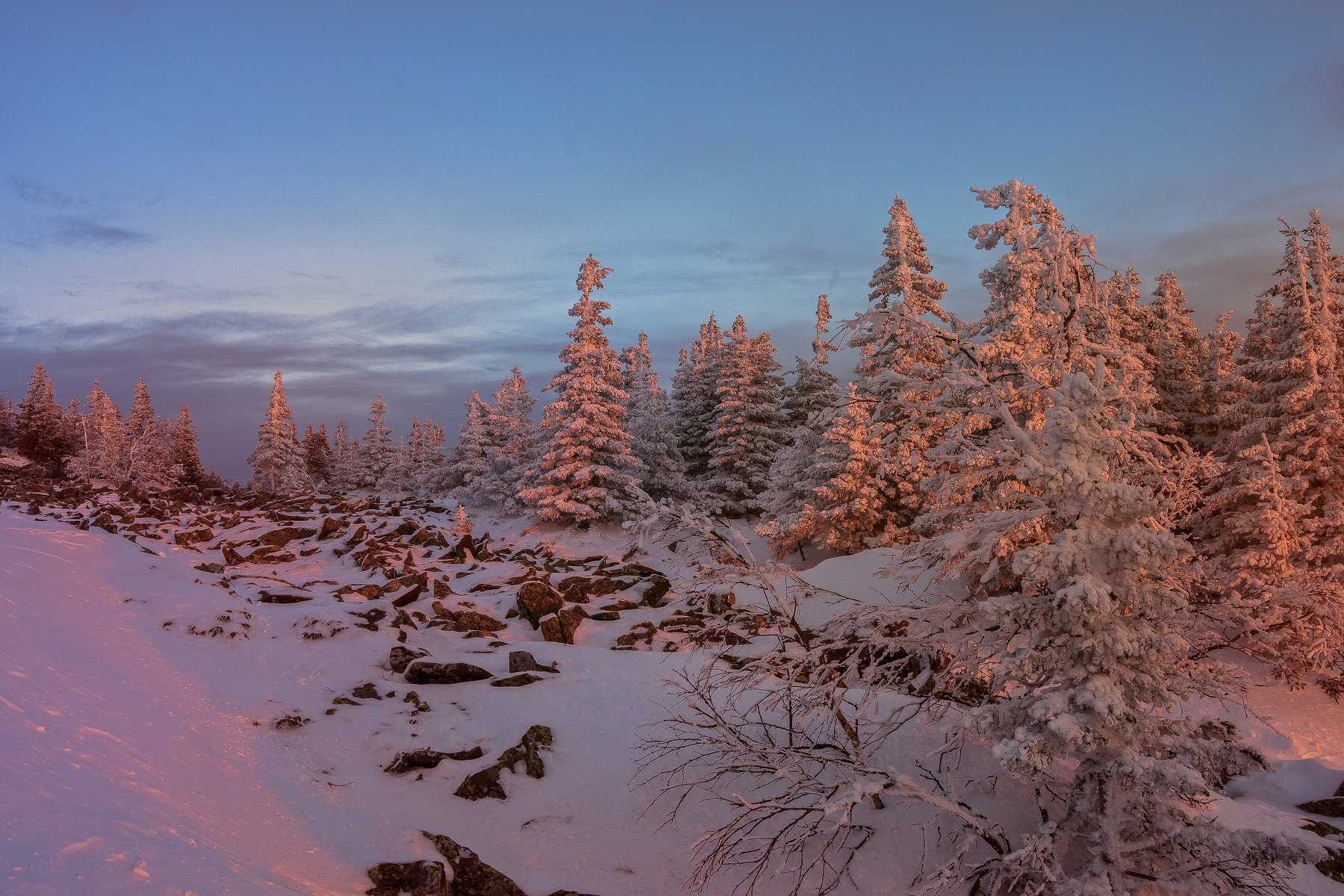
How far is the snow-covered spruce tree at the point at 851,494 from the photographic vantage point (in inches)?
934

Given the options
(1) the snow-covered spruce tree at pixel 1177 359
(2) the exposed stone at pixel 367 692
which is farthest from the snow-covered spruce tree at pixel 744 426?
(2) the exposed stone at pixel 367 692

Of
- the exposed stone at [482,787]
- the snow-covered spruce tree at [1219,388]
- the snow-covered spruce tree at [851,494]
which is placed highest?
the snow-covered spruce tree at [1219,388]

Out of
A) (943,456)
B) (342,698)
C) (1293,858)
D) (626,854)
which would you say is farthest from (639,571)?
(1293,858)

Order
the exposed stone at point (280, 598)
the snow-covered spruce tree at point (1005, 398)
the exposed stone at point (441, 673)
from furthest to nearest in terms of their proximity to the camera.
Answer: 1. the exposed stone at point (280, 598)
2. the exposed stone at point (441, 673)
3. the snow-covered spruce tree at point (1005, 398)

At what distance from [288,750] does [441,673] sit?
136 inches

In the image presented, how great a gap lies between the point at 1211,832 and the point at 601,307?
29.2 meters

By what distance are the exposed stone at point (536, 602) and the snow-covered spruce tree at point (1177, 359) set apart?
2381 cm

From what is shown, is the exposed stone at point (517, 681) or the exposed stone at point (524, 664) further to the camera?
the exposed stone at point (524, 664)

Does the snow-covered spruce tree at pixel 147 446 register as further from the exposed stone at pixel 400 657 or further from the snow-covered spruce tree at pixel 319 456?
the exposed stone at pixel 400 657

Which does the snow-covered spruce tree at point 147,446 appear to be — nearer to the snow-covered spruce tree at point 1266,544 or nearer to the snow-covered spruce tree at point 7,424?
the snow-covered spruce tree at point 7,424

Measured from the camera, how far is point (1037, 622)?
252 inches

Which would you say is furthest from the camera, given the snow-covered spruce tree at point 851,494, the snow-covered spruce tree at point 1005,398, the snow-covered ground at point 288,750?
the snow-covered spruce tree at point 851,494

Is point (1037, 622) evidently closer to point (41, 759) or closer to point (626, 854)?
point (626, 854)

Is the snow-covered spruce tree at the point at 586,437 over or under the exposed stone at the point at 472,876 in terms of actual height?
over
